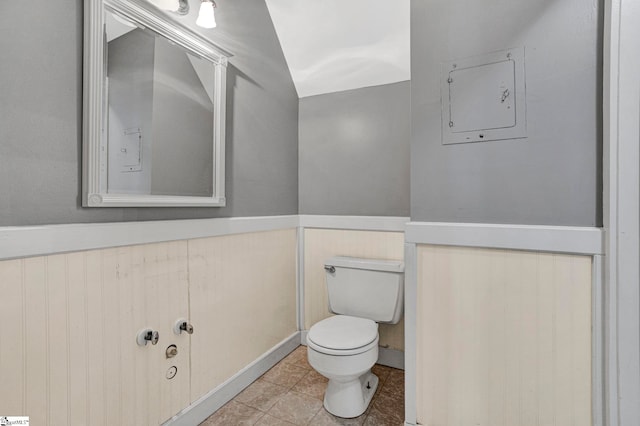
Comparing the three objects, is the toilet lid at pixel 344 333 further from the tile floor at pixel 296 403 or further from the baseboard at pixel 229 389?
the baseboard at pixel 229 389

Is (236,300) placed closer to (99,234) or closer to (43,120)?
(99,234)

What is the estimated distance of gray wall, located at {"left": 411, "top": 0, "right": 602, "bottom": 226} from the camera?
1077 mm

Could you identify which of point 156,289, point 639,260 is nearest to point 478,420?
point 639,260

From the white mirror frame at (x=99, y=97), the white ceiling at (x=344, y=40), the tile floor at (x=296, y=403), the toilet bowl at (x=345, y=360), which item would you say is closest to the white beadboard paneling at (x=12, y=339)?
the white mirror frame at (x=99, y=97)

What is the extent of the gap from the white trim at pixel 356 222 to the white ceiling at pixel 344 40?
0.91 metres

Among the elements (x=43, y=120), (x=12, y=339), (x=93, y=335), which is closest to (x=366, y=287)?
(x=93, y=335)

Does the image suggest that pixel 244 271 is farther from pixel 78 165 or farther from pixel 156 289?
pixel 78 165

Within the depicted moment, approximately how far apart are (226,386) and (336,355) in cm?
66

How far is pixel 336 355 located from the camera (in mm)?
1467

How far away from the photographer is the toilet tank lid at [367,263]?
180 centimetres

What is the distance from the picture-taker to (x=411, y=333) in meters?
1.34

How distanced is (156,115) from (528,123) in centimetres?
152

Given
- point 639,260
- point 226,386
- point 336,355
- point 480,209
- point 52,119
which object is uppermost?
point 52,119

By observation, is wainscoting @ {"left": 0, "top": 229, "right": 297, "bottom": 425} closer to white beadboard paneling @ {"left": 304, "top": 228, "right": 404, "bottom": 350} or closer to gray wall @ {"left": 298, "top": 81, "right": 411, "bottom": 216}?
white beadboard paneling @ {"left": 304, "top": 228, "right": 404, "bottom": 350}
